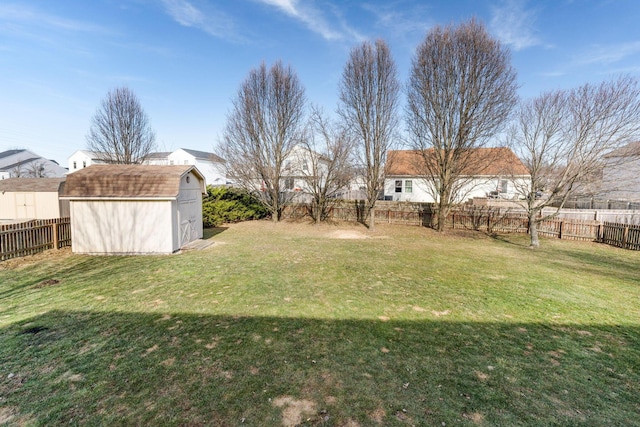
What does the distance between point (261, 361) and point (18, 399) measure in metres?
2.80

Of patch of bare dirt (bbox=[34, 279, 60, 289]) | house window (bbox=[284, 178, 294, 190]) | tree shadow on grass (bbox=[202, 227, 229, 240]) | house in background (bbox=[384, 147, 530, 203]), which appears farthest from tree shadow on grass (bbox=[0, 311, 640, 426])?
house window (bbox=[284, 178, 294, 190])

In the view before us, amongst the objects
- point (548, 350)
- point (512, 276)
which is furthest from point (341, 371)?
point (512, 276)

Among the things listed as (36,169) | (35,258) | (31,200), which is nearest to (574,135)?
(35,258)

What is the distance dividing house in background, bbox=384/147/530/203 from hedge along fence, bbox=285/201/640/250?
1.34m

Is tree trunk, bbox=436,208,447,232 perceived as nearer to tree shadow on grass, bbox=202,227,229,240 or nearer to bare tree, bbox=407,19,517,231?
bare tree, bbox=407,19,517,231

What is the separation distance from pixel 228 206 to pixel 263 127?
6.07 meters

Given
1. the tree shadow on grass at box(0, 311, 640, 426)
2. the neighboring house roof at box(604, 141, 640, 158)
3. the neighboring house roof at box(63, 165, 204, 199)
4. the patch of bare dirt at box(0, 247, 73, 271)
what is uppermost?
the neighboring house roof at box(604, 141, 640, 158)

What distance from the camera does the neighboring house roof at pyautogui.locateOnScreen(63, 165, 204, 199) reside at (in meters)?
10.4

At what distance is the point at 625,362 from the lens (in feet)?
13.5

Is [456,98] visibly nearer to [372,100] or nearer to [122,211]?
[372,100]

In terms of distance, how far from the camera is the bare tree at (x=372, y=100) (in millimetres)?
16641

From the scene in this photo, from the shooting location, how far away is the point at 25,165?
43.9 metres

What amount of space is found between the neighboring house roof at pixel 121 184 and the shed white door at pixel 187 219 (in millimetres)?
1192

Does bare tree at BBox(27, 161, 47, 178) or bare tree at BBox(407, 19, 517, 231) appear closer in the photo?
bare tree at BBox(407, 19, 517, 231)
